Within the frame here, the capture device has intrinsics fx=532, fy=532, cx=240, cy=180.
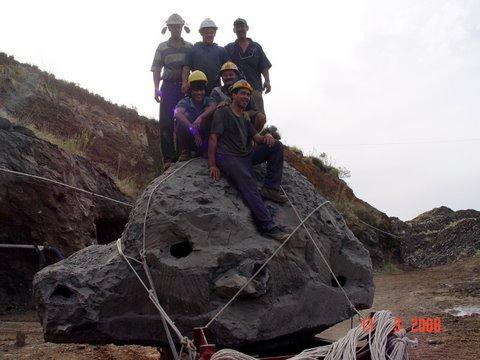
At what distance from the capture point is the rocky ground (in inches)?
252

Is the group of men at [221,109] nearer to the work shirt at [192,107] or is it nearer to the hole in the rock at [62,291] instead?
the work shirt at [192,107]

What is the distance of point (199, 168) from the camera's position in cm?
500

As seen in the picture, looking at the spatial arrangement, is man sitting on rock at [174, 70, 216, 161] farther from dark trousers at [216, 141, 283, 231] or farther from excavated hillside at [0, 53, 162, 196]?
excavated hillside at [0, 53, 162, 196]

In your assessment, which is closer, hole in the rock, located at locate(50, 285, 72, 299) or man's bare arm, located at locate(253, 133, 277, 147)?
hole in the rock, located at locate(50, 285, 72, 299)

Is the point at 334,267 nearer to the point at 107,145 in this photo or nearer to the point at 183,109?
the point at 183,109

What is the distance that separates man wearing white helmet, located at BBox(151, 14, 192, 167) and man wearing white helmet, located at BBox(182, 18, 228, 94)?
17cm

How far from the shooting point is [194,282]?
4.11m

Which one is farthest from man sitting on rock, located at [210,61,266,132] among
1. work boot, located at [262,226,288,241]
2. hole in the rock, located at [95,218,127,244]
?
hole in the rock, located at [95,218,127,244]

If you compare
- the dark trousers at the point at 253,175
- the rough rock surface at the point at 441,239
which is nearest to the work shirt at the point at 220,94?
the dark trousers at the point at 253,175

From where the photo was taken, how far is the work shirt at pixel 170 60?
21.2 feet

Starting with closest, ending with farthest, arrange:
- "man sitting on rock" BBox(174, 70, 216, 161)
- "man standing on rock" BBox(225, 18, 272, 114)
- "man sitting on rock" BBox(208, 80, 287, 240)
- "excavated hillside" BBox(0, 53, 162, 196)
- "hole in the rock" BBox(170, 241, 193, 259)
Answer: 1. "hole in the rock" BBox(170, 241, 193, 259)
2. "man sitting on rock" BBox(208, 80, 287, 240)
3. "man sitting on rock" BBox(174, 70, 216, 161)
4. "man standing on rock" BBox(225, 18, 272, 114)
5. "excavated hillside" BBox(0, 53, 162, 196)

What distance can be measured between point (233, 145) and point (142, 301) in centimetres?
159

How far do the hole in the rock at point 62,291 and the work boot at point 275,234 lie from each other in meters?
1.66

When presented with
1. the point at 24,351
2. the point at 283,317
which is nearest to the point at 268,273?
the point at 283,317
